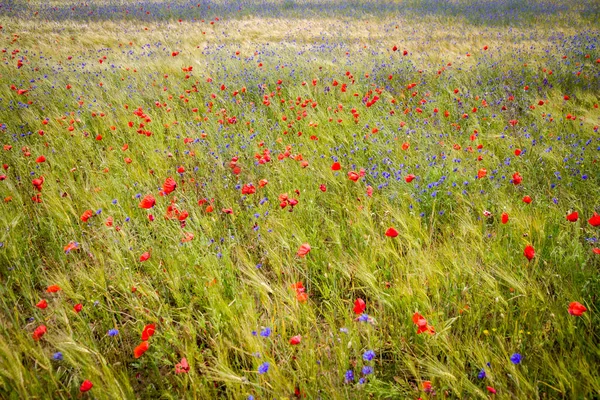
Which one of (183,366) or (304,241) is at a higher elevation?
(304,241)

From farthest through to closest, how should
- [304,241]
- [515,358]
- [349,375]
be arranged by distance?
1. [304,241]
2. [349,375]
3. [515,358]

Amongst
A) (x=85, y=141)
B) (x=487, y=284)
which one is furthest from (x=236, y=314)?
(x=85, y=141)

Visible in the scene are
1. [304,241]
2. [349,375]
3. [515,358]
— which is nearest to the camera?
[515,358]

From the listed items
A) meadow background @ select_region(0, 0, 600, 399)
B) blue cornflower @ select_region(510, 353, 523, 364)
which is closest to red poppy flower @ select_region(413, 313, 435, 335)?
meadow background @ select_region(0, 0, 600, 399)

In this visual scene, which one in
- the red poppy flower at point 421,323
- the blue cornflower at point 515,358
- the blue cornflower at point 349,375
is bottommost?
→ the blue cornflower at point 349,375

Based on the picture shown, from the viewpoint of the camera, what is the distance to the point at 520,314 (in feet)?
4.99

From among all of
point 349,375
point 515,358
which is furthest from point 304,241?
point 515,358

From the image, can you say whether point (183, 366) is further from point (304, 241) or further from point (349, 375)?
point (304, 241)

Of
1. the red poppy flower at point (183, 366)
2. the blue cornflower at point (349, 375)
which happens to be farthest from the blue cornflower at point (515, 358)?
the red poppy flower at point (183, 366)

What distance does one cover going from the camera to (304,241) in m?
2.08

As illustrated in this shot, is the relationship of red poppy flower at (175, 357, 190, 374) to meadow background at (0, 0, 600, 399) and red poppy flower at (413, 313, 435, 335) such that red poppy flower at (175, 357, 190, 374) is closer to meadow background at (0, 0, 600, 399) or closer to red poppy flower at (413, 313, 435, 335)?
meadow background at (0, 0, 600, 399)

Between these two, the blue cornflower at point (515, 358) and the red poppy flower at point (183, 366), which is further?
the red poppy flower at point (183, 366)

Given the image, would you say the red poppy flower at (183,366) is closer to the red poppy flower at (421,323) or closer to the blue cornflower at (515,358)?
the red poppy flower at (421,323)

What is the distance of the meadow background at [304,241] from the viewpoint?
1385mm
